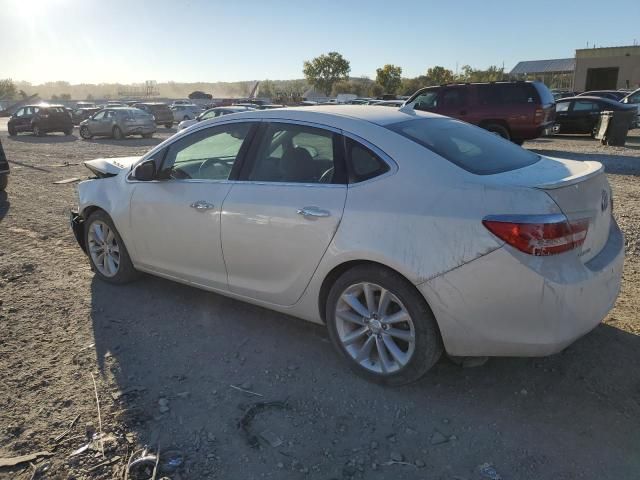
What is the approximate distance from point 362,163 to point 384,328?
1.01 meters

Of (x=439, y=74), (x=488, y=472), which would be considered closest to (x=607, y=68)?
(x=439, y=74)

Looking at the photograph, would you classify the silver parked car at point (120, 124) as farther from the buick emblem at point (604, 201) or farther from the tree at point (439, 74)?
the tree at point (439, 74)

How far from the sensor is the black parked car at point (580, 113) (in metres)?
18.3

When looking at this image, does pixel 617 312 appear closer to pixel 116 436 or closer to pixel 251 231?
pixel 251 231

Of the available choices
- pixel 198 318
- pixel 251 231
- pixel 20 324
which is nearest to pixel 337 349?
pixel 251 231

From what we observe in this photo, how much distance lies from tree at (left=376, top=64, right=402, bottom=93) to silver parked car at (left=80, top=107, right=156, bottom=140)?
133 ft

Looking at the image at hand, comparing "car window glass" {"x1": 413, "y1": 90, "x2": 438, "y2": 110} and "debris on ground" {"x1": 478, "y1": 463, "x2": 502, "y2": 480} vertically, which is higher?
"car window glass" {"x1": 413, "y1": 90, "x2": 438, "y2": 110}

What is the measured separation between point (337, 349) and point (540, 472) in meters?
1.38

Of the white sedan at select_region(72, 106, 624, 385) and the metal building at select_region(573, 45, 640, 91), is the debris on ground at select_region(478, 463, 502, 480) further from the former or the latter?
the metal building at select_region(573, 45, 640, 91)

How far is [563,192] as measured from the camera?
280 cm

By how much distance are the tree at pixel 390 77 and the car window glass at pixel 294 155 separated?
5872cm

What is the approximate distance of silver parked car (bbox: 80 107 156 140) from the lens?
24062 mm

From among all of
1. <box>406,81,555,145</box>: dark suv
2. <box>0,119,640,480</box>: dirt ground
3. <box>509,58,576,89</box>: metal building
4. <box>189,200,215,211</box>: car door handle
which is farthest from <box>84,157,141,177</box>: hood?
<box>509,58,576,89</box>: metal building

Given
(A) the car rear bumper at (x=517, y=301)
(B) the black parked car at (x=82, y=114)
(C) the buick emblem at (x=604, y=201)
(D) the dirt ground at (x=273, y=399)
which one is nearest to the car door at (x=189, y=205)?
(D) the dirt ground at (x=273, y=399)
